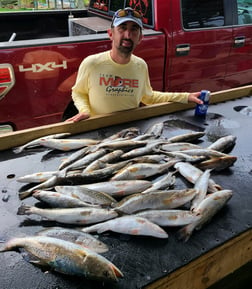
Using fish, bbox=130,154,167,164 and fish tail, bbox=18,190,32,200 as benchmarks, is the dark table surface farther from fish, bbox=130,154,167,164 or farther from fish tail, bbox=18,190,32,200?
fish, bbox=130,154,167,164

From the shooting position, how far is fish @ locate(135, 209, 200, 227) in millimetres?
1826

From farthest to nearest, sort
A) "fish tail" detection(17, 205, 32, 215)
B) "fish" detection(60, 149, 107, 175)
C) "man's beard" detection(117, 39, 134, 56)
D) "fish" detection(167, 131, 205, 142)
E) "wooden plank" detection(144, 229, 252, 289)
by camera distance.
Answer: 1. "man's beard" detection(117, 39, 134, 56)
2. "fish" detection(167, 131, 205, 142)
3. "fish" detection(60, 149, 107, 175)
4. "fish tail" detection(17, 205, 32, 215)
5. "wooden plank" detection(144, 229, 252, 289)

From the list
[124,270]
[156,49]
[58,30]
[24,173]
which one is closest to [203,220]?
[124,270]

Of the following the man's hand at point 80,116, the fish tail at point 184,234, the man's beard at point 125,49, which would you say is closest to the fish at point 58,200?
the fish tail at point 184,234

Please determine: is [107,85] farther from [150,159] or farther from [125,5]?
[125,5]

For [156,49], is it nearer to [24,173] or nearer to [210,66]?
[210,66]

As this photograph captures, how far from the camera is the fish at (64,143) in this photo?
8.69 feet

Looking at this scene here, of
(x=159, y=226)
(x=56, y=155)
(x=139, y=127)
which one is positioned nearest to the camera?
(x=159, y=226)

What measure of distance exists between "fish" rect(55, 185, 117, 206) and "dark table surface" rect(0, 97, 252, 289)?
221 millimetres

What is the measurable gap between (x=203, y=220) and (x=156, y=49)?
9.80 ft

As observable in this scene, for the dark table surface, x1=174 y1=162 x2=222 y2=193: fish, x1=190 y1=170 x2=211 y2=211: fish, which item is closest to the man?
the dark table surface

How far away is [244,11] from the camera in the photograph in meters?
5.31

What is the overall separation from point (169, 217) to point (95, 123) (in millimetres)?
1510

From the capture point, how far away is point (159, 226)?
5.95 ft
